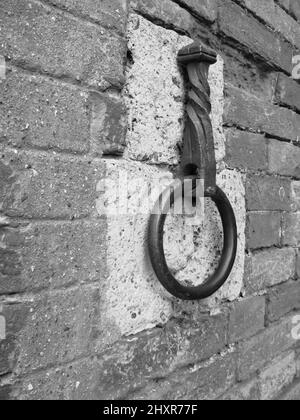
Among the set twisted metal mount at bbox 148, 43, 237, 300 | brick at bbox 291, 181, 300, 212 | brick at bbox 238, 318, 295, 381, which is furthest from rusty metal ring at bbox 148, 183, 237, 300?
brick at bbox 291, 181, 300, 212

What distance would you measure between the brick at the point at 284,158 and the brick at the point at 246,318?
467mm

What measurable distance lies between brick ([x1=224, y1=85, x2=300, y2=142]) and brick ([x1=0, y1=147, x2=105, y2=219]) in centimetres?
59

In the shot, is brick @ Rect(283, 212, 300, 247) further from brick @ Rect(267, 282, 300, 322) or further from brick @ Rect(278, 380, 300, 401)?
brick @ Rect(278, 380, 300, 401)

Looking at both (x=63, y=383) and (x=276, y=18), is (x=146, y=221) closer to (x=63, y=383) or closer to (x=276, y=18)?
(x=63, y=383)

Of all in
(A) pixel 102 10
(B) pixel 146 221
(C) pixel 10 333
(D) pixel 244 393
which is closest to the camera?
(C) pixel 10 333

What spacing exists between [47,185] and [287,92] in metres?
1.15

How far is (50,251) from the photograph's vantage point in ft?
2.77

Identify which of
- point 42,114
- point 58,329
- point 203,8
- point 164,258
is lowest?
point 58,329

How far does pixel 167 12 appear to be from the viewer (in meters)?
1.10

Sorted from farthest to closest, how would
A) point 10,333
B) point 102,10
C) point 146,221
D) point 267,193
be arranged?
point 267,193
point 146,221
point 102,10
point 10,333

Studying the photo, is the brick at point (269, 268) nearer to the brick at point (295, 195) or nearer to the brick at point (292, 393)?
the brick at point (295, 195)

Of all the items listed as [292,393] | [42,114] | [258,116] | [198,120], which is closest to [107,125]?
[42,114]

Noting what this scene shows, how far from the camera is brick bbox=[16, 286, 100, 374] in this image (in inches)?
32.0

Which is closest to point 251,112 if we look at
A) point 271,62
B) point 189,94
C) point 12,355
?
point 271,62
